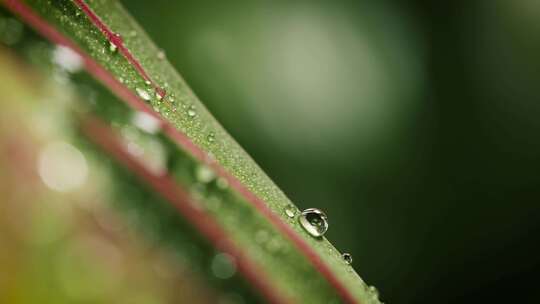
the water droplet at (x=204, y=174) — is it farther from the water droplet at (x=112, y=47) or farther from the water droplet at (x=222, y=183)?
the water droplet at (x=112, y=47)

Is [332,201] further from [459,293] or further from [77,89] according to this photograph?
[77,89]

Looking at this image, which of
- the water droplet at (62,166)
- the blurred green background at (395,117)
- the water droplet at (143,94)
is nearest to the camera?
the water droplet at (62,166)

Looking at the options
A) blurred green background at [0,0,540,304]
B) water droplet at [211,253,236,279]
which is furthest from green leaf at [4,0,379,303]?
blurred green background at [0,0,540,304]

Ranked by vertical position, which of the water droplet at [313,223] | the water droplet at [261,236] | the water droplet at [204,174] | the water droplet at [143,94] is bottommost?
the water droplet at [313,223]

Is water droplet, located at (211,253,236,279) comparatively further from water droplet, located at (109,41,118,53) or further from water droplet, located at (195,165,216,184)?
water droplet, located at (109,41,118,53)

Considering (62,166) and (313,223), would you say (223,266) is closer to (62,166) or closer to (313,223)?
(62,166)

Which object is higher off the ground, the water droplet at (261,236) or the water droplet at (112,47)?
the water droplet at (112,47)

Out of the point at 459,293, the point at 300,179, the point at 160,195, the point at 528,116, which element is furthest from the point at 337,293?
the point at 528,116

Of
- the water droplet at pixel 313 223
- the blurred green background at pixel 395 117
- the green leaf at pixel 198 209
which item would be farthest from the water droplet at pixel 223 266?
the blurred green background at pixel 395 117
